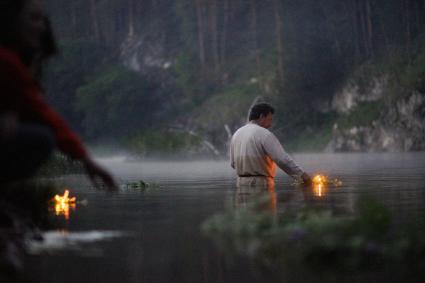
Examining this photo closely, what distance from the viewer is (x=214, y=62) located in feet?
345

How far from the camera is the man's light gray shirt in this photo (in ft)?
52.5

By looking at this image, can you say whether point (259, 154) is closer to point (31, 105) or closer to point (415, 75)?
point (31, 105)

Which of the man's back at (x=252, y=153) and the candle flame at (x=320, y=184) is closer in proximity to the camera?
the man's back at (x=252, y=153)

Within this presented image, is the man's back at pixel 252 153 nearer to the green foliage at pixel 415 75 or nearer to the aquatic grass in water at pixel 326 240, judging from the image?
the aquatic grass in water at pixel 326 240

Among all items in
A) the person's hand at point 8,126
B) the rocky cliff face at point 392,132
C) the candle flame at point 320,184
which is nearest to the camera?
the person's hand at point 8,126

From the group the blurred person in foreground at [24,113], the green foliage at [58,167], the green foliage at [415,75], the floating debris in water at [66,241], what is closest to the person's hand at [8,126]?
the blurred person in foreground at [24,113]

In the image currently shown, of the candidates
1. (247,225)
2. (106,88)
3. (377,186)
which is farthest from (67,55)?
(247,225)

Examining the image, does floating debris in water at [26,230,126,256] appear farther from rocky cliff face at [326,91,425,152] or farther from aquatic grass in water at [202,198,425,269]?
rocky cliff face at [326,91,425,152]

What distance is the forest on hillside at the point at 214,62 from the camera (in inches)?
3310

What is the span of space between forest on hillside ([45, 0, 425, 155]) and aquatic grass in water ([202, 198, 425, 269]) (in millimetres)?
60423

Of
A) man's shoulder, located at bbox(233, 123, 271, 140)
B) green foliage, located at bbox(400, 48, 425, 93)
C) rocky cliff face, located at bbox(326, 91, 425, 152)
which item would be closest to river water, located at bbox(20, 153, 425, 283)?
man's shoulder, located at bbox(233, 123, 271, 140)

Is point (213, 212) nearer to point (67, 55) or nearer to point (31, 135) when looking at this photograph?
point (31, 135)

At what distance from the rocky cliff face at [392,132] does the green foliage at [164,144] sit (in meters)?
9.91

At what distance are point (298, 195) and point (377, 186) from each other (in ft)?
11.8
